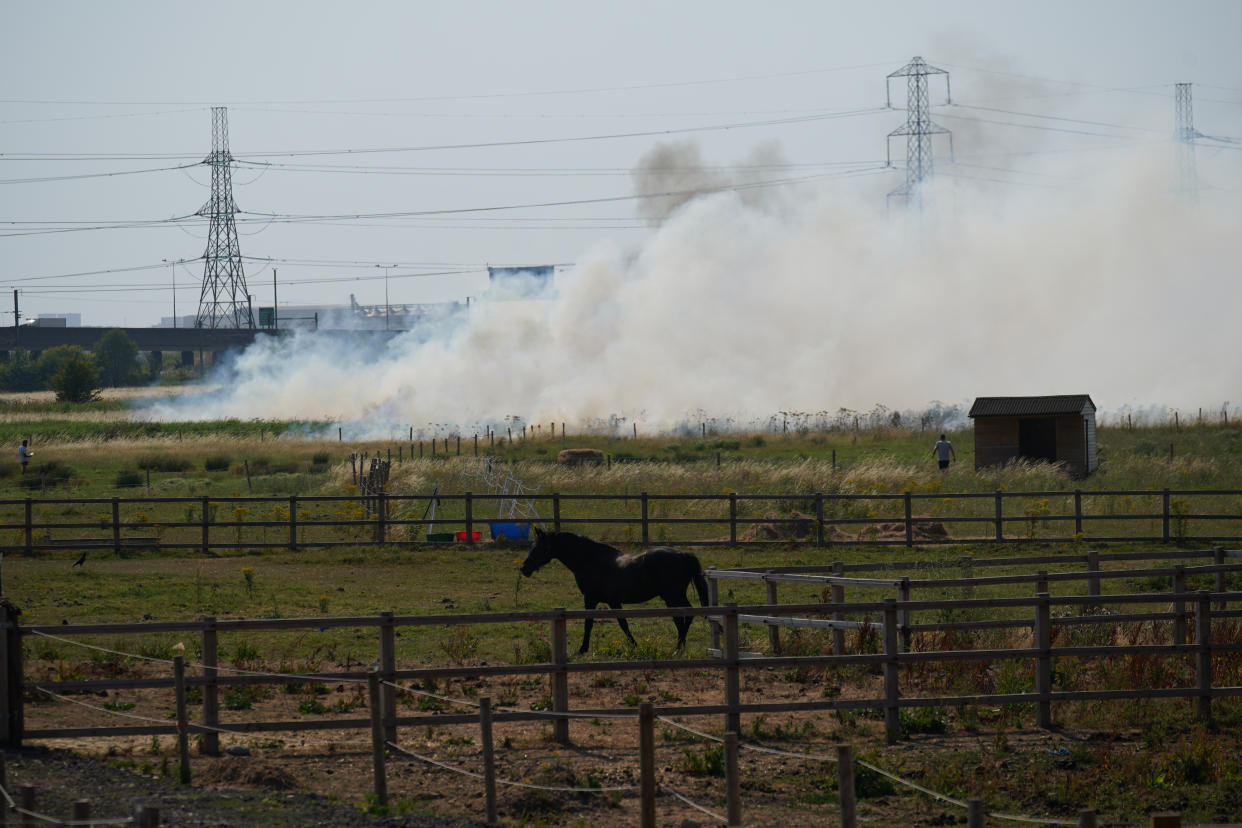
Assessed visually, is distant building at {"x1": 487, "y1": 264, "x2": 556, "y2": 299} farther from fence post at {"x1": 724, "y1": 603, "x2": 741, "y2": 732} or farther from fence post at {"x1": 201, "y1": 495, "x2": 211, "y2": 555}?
fence post at {"x1": 724, "y1": 603, "x2": 741, "y2": 732}

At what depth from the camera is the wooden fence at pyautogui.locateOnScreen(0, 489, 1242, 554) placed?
1163 inches

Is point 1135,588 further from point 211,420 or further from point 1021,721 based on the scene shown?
point 211,420

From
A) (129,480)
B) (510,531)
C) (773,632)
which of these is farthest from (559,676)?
(129,480)

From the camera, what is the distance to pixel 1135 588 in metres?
21.9

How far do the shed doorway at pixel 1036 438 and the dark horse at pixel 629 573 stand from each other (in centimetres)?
2877

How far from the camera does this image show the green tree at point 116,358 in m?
122

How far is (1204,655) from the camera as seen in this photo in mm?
13172

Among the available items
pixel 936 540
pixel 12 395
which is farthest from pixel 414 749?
pixel 12 395

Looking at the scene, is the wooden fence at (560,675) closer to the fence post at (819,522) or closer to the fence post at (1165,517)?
the fence post at (819,522)

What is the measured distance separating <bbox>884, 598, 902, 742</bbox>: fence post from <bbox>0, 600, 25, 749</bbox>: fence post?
7801mm

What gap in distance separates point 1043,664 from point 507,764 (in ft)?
17.5

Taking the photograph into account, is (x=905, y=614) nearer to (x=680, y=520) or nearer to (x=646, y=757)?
(x=646, y=757)

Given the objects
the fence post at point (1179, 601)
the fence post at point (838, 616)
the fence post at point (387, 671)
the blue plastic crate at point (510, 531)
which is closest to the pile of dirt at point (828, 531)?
the blue plastic crate at point (510, 531)

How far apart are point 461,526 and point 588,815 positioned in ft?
76.0
